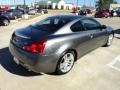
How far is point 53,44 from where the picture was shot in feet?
14.7

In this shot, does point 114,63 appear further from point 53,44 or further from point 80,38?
point 53,44

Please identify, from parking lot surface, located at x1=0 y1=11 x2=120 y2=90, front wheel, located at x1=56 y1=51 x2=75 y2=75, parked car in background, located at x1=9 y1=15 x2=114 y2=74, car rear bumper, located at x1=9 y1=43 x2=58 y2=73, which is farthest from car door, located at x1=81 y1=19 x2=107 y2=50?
car rear bumper, located at x1=9 y1=43 x2=58 y2=73

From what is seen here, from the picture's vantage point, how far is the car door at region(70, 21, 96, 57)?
5221 millimetres

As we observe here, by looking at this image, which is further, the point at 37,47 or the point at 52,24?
the point at 52,24

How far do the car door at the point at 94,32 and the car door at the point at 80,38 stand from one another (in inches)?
6.0

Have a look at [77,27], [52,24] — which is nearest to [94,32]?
[77,27]

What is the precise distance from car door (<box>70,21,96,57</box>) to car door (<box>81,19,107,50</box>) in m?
0.15

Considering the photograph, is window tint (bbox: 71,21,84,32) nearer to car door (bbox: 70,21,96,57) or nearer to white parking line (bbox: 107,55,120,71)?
car door (bbox: 70,21,96,57)

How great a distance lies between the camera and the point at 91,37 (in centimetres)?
590

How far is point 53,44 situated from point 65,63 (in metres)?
0.76

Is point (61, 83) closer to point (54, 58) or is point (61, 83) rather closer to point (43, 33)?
point (54, 58)

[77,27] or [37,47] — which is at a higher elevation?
[77,27]

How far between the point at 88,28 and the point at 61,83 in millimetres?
2173

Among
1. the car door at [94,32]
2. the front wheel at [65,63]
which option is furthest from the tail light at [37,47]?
the car door at [94,32]
